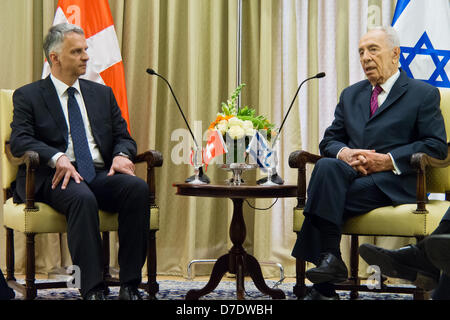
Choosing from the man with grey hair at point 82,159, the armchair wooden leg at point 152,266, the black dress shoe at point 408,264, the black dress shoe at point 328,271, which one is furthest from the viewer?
the armchair wooden leg at point 152,266

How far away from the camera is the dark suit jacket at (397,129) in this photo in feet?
8.83

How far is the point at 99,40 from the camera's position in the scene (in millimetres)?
3582

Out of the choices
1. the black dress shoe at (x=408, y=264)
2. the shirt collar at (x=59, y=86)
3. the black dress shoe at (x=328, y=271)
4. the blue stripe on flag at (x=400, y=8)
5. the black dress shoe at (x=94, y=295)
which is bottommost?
the black dress shoe at (x=94, y=295)

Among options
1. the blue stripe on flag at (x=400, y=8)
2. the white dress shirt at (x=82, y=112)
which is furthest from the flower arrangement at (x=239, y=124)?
the blue stripe on flag at (x=400, y=8)

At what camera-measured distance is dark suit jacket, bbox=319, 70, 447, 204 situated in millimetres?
2691

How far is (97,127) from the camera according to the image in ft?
9.62

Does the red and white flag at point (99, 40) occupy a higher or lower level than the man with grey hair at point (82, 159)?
higher

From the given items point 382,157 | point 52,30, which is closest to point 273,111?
point 382,157

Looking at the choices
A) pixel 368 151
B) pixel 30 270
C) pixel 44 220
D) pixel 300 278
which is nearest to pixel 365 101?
pixel 368 151

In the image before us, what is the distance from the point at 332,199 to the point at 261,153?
20.6 inches

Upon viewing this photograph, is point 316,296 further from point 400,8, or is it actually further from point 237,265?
point 400,8

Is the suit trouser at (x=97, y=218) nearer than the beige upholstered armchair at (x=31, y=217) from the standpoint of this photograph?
Yes

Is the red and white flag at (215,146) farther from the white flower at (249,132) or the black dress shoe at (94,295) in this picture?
the black dress shoe at (94,295)

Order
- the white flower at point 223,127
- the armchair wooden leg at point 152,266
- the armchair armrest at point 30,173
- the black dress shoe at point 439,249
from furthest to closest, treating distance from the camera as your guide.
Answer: the white flower at point 223,127 → the armchair wooden leg at point 152,266 → the armchair armrest at point 30,173 → the black dress shoe at point 439,249
